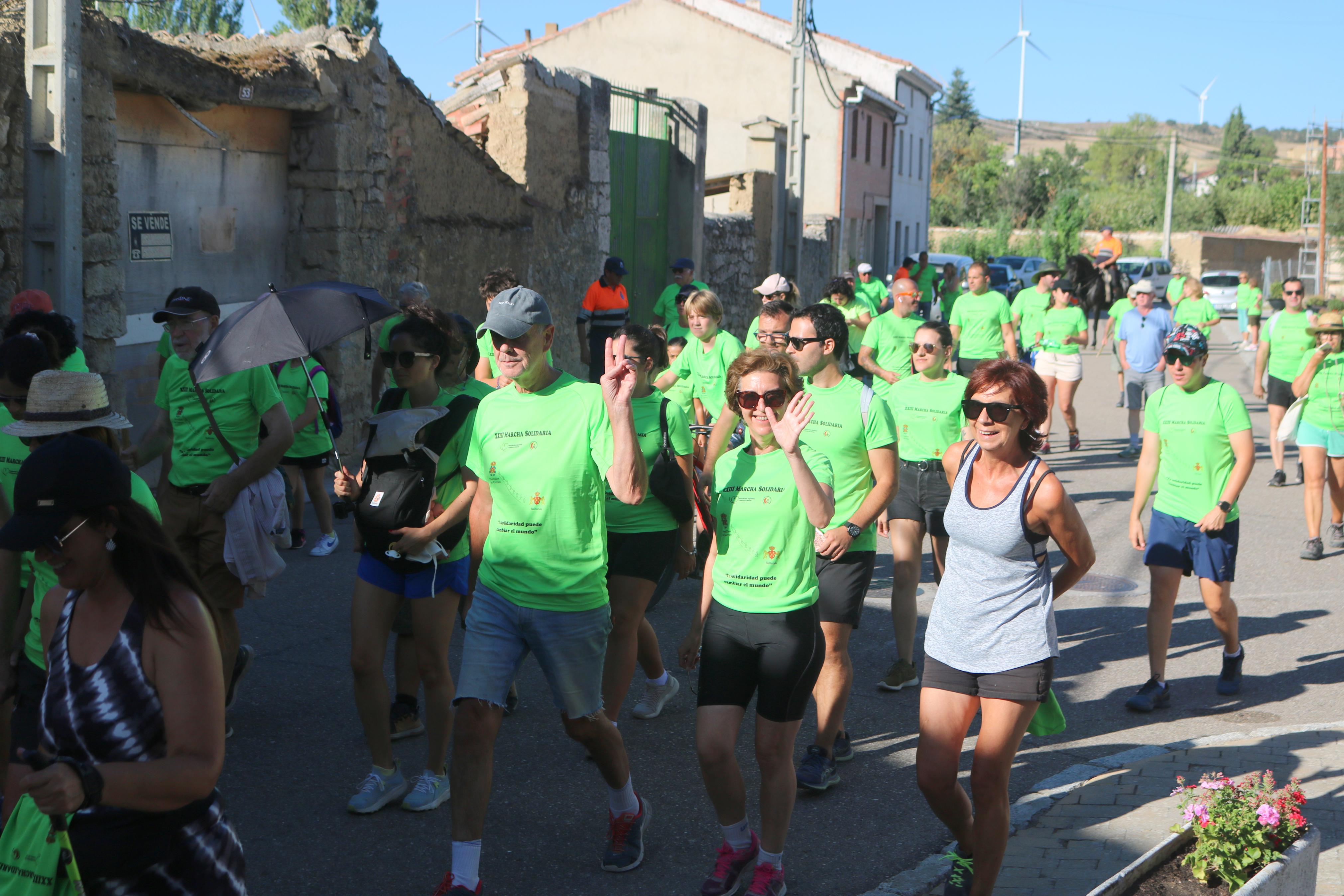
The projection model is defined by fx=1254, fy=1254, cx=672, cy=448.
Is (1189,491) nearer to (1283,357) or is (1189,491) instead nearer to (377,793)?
(377,793)

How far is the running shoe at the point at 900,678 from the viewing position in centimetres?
625

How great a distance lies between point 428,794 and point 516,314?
6.21ft

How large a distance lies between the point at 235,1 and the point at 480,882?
118 ft

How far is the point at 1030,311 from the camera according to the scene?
1374 centimetres

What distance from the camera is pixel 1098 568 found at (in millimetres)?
9016

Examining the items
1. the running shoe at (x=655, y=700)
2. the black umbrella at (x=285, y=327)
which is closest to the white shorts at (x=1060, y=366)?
the running shoe at (x=655, y=700)

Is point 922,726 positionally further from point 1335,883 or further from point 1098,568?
point 1098,568

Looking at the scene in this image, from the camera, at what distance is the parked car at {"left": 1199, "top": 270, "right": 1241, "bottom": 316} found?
137ft

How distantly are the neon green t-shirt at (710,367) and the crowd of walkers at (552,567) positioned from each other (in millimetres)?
1837

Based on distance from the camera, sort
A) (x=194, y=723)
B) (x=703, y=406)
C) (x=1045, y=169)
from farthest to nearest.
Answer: (x=1045, y=169)
(x=703, y=406)
(x=194, y=723)

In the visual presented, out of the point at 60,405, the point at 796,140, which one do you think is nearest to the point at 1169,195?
the point at 796,140

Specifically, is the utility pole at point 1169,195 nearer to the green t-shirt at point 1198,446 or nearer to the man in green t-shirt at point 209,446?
the green t-shirt at point 1198,446

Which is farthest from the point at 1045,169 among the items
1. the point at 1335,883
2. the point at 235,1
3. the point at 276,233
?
the point at 1335,883

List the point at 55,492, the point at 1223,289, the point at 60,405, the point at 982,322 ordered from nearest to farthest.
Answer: the point at 55,492 < the point at 60,405 < the point at 982,322 < the point at 1223,289
